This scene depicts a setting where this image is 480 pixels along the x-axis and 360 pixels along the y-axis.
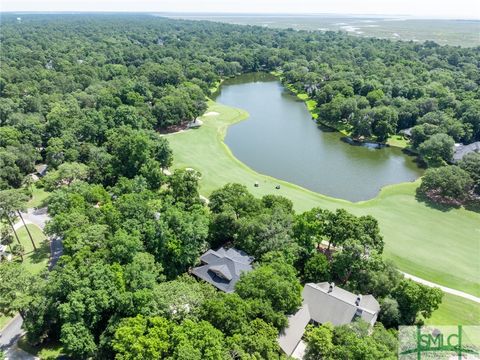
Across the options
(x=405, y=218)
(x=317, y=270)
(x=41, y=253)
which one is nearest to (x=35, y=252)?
(x=41, y=253)

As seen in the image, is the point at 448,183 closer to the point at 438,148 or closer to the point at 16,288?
the point at 438,148

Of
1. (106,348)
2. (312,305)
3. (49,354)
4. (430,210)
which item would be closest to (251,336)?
(312,305)

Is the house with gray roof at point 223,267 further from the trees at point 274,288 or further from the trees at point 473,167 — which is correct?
the trees at point 473,167

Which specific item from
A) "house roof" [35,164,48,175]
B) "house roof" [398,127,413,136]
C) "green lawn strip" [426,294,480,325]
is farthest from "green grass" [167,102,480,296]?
"house roof" [398,127,413,136]

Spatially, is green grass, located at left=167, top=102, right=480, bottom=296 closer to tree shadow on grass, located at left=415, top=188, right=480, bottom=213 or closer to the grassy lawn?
tree shadow on grass, located at left=415, top=188, right=480, bottom=213

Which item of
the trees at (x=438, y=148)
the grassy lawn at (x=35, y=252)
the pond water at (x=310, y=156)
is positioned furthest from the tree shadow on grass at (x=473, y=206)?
the grassy lawn at (x=35, y=252)
